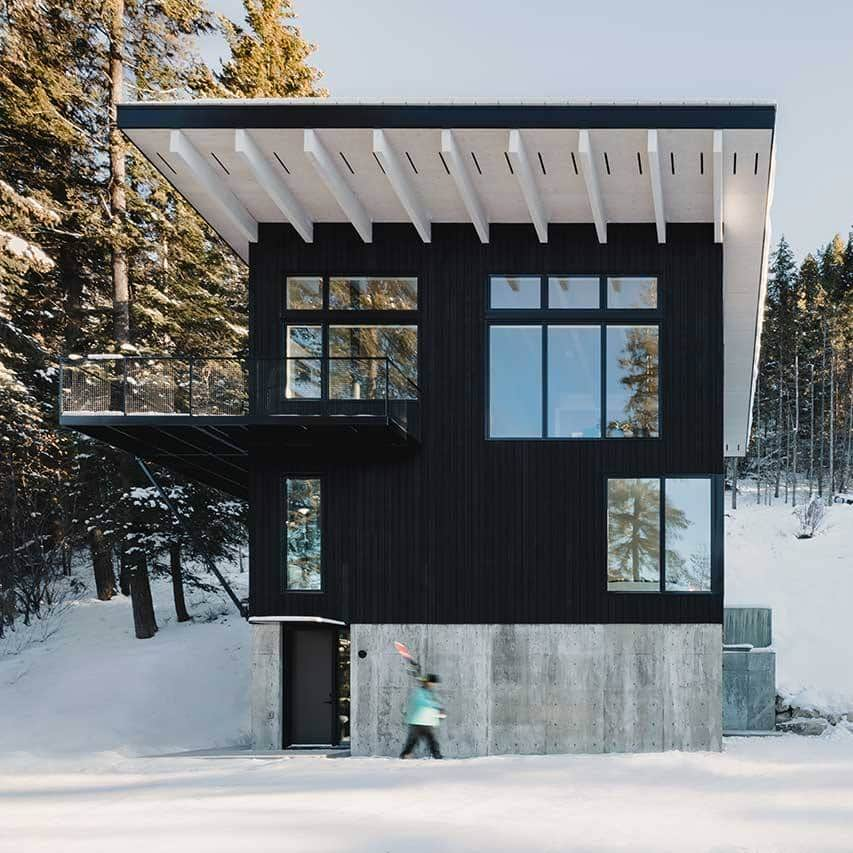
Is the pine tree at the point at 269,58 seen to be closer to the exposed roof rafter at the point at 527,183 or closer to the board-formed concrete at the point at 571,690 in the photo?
the exposed roof rafter at the point at 527,183

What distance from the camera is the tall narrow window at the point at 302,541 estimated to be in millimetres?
17734

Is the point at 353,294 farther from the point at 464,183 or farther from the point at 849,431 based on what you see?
the point at 849,431

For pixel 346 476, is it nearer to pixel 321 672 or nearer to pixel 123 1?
pixel 321 672

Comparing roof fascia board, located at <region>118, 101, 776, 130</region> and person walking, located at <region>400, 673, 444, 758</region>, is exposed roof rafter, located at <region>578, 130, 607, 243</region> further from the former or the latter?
person walking, located at <region>400, 673, 444, 758</region>

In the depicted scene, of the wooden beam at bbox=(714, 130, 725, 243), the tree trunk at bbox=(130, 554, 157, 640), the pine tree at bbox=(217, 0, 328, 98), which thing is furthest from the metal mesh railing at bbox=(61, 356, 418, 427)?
the pine tree at bbox=(217, 0, 328, 98)

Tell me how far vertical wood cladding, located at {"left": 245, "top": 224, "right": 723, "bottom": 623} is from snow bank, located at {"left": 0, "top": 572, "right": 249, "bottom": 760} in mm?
5965

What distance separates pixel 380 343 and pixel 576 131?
185 inches

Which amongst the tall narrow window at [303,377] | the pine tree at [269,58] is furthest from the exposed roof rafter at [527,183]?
the pine tree at [269,58]

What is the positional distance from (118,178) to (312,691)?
15372mm

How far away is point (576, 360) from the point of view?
17.6 metres

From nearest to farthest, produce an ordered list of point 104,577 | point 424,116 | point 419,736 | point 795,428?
point 419,736
point 424,116
point 104,577
point 795,428

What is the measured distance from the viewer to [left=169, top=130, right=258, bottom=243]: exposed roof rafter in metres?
15.6

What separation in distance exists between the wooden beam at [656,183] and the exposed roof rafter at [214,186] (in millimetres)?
6463

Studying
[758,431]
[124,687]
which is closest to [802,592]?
[124,687]
